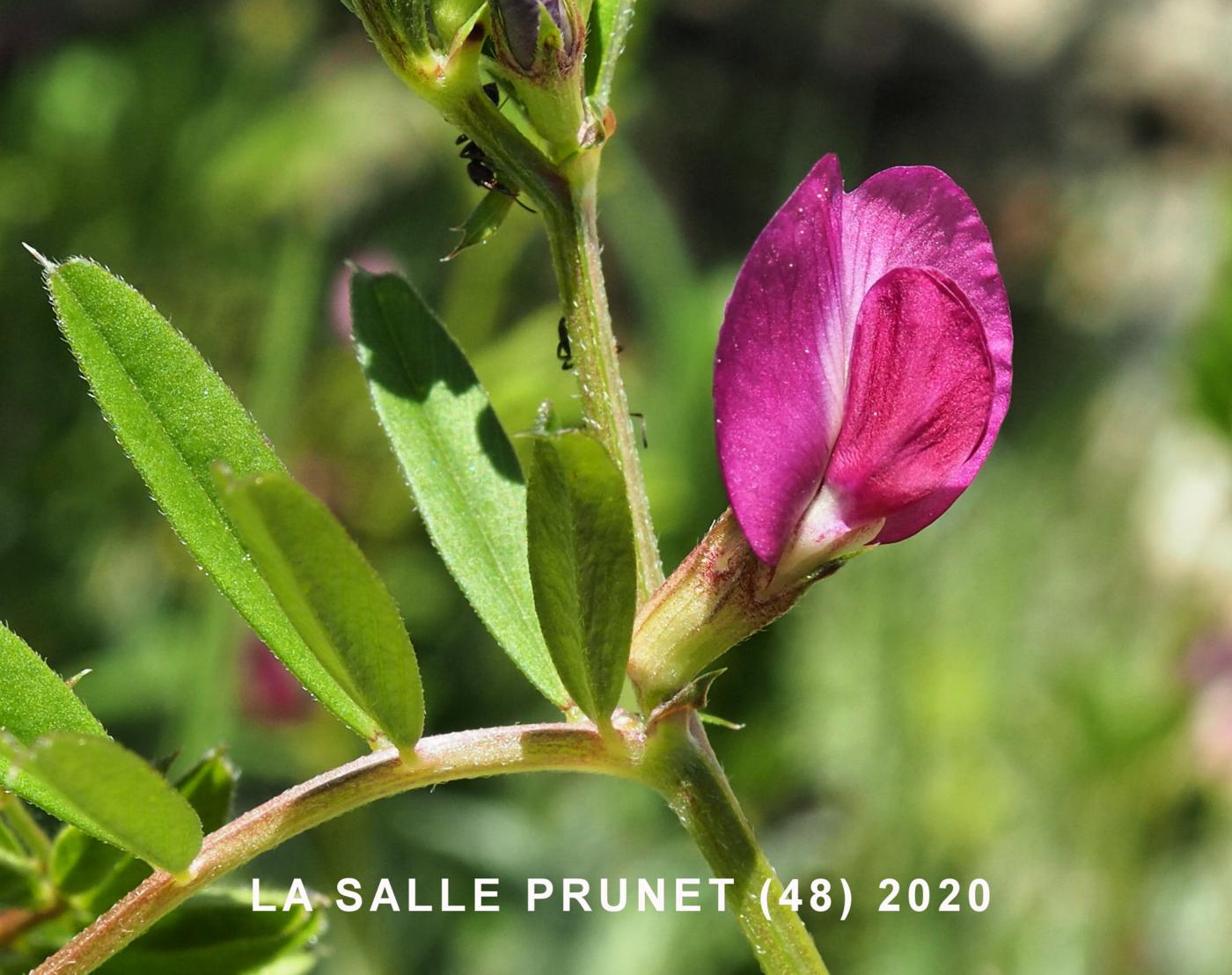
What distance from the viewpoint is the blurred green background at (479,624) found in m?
1.74

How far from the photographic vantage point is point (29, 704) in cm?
49

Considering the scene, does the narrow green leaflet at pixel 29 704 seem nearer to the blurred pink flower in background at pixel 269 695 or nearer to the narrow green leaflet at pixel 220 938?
the narrow green leaflet at pixel 220 938

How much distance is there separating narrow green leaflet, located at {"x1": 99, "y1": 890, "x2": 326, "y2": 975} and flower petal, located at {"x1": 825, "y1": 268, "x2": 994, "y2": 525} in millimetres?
258

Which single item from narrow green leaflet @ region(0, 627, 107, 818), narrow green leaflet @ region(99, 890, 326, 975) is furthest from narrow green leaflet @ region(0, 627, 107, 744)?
narrow green leaflet @ region(99, 890, 326, 975)

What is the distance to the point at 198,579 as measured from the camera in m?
1.90

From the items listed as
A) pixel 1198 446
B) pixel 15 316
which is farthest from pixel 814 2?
pixel 15 316

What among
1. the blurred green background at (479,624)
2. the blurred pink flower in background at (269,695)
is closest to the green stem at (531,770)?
the blurred green background at (479,624)

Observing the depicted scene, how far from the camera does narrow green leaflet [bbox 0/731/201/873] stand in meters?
0.40

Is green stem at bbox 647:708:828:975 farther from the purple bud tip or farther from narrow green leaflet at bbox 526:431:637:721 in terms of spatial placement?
the purple bud tip

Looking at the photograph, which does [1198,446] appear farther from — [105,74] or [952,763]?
[105,74]

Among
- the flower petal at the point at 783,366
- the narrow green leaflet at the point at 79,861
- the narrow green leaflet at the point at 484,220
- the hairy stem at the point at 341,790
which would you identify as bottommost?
the narrow green leaflet at the point at 79,861

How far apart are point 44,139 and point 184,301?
0.25 meters

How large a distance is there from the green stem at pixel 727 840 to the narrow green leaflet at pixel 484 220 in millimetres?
172

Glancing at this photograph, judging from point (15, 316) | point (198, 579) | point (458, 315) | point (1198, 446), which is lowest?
point (1198, 446)
